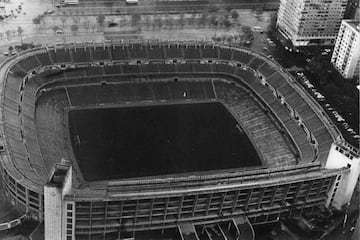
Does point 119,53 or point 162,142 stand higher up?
point 119,53

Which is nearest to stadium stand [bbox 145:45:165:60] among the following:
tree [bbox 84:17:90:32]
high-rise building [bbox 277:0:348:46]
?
tree [bbox 84:17:90:32]

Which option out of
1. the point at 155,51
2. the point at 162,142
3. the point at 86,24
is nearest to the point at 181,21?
the point at 86,24

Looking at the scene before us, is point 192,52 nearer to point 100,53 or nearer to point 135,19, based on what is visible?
point 100,53

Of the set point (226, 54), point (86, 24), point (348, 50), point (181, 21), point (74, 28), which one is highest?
point (348, 50)

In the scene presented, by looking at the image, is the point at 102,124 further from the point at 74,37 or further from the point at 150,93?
the point at 74,37

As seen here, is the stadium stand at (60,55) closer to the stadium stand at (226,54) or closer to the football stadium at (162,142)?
the football stadium at (162,142)

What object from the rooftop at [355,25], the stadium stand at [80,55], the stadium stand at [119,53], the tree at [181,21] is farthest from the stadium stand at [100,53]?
the rooftop at [355,25]
